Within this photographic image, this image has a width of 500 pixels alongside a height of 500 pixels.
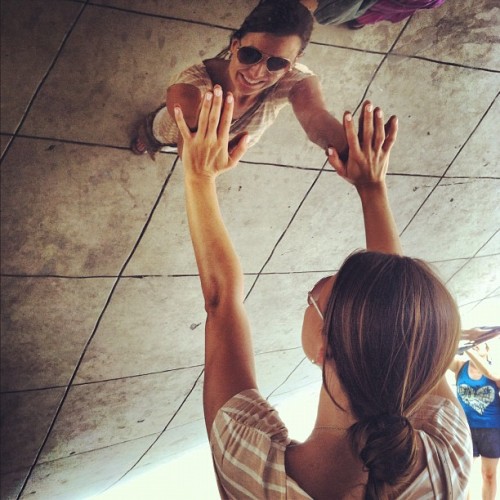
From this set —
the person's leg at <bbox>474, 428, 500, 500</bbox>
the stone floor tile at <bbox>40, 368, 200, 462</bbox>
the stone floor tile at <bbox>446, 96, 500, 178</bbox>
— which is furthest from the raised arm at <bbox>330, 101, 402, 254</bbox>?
the person's leg at <bbox>474, 428, 500, 500</bbox>

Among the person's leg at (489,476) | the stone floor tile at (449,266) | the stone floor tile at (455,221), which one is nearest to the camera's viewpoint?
the stone floor tile at (455,221)

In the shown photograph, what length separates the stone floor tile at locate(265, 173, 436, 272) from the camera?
2113 mm

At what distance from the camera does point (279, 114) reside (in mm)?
1664

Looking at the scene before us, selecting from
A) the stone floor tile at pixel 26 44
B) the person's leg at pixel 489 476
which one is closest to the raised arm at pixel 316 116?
the stone floor tile at pixel 26 44

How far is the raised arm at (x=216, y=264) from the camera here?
3.89ft

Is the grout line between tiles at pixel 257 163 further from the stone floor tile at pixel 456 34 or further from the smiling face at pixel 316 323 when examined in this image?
the smiling face at pixel 316 323

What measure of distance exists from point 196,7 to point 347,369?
1.09 metres

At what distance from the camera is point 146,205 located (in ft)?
5.45

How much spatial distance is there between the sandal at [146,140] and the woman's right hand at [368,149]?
1.92 ft

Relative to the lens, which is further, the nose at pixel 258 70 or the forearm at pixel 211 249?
the nose at pixel 258 70

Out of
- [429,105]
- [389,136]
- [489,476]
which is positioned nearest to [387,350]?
[389,136]

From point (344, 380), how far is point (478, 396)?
3554 mm

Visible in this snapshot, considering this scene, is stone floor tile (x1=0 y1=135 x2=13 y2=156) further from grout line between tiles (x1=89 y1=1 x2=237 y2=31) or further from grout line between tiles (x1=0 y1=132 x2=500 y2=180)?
grout line between tiles (x1=89 y1=1 x2=237 y2=31)

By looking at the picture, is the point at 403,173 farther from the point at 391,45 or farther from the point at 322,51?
the point at 322,51
